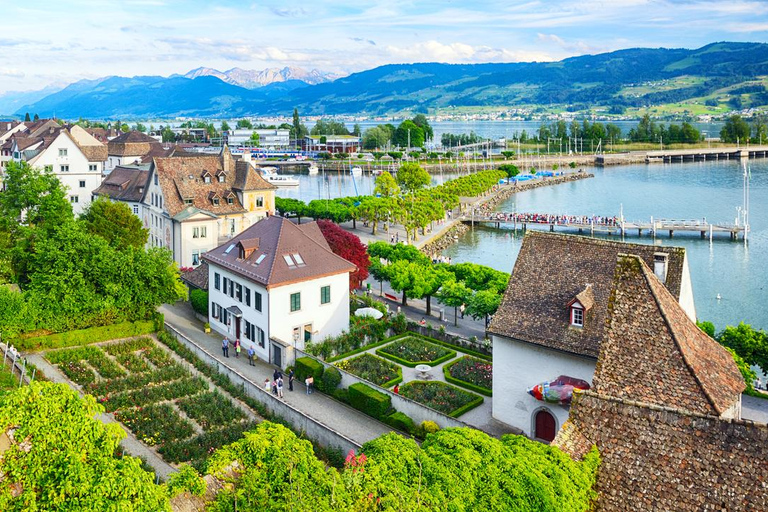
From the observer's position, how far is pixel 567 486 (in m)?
14.2

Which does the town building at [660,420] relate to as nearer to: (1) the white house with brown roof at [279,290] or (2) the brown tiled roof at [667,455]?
(2) the brown tiled roof at [667,455]

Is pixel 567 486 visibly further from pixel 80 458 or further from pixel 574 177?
pixel 574 177

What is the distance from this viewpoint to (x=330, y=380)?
32750 millimetres

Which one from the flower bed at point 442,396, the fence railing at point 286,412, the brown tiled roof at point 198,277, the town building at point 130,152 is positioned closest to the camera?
the fence railing at point 286,412

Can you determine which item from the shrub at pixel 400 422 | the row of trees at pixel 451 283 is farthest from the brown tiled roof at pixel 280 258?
the shrub at pixel 400 422

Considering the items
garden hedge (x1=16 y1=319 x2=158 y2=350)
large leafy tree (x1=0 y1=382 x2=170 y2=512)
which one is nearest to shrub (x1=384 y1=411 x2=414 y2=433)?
large leafy tree (x1=0 y1=382 x2=170 y2=512)

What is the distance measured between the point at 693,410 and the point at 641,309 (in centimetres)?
285

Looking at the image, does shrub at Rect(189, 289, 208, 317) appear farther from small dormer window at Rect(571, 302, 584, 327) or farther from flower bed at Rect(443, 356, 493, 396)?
small dormer window at Rect(571, 302, 584, 327)

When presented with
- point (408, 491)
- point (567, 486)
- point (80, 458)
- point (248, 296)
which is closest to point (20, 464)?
point (80, 458)

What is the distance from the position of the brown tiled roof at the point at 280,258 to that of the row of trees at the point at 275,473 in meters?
21.7

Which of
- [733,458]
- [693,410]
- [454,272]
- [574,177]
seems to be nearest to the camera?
[733,458]

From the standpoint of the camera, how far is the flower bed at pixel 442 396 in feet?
99.8

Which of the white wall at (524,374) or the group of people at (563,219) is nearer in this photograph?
the white wall at (524,374)

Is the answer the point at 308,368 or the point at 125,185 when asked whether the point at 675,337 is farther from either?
the point at 125,185
